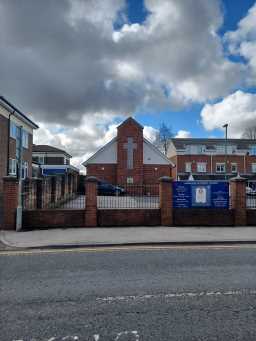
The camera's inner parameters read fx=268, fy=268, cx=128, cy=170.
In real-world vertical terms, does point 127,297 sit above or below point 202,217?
below

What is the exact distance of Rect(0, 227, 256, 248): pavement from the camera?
8.56 meters

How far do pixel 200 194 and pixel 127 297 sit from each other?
834 centimetres

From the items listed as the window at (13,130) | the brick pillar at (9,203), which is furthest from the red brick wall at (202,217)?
the window at (13,130)

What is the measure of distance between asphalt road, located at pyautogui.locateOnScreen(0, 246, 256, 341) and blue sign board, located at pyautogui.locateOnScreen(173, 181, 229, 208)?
4.94m

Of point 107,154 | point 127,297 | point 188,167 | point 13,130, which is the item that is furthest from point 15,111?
point 188,167

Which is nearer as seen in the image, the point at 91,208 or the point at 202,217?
the point at 91,208

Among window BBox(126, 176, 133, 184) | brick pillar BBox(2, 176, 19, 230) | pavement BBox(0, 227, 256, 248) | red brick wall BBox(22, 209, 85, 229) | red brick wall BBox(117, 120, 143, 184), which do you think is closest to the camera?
pavement BBox(0, 227, 256, 248)

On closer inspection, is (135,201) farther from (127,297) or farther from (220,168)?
(220,168)

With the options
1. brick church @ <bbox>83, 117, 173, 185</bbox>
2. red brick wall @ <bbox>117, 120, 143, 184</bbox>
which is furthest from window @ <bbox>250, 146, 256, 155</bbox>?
red brick wall @ <bbox>117, 120, 143, 184</bbox>

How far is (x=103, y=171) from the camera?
3856cm

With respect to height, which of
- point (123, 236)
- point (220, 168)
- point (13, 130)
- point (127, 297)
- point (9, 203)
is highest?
point (13, 130)

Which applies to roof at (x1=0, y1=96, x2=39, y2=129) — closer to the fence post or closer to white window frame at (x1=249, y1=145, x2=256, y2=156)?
the fence post

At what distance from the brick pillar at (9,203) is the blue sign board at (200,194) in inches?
264

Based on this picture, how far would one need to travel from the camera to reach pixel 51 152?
62.2m
